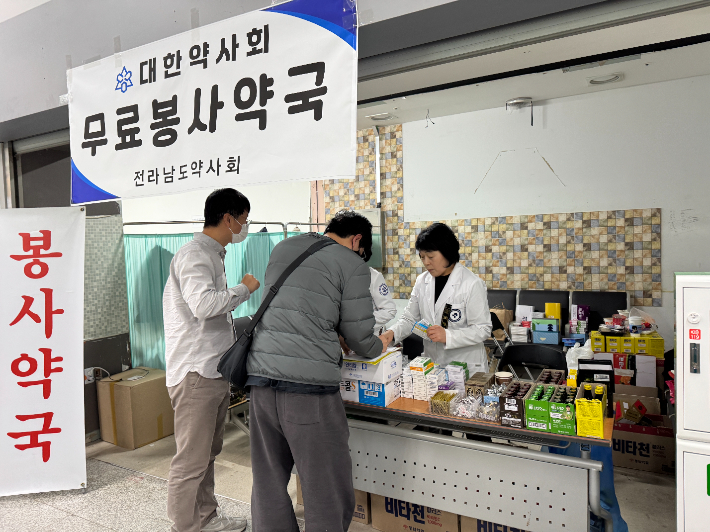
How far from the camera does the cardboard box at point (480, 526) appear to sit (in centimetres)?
218

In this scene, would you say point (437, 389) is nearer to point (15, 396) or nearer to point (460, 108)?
point (15, 396)

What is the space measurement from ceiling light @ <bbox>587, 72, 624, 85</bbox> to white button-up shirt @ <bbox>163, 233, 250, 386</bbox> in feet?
13.4

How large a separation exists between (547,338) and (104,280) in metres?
4.06

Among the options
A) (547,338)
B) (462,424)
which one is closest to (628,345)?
(547,338)

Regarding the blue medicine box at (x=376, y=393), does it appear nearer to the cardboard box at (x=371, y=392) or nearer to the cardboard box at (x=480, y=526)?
the cardboard box at (x=371, y=392)

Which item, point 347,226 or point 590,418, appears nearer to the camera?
point 590,418

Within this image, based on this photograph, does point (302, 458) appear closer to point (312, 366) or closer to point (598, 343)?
point (312, 366)

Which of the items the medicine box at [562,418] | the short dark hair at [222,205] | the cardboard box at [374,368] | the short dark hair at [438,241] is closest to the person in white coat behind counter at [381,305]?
the short dark hair at [438,241]

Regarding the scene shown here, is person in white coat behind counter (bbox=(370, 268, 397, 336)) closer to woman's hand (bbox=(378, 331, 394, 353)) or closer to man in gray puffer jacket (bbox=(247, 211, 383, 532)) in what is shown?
woman's hand (bbox=(378, 331, 394, 353))

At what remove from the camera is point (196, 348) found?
2.28m

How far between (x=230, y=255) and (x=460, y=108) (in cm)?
311

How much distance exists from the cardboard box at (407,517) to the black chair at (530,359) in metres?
1.16

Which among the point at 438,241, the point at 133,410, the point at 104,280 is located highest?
the point at 438,241

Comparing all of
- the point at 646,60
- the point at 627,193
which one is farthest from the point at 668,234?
the point at 646,60
